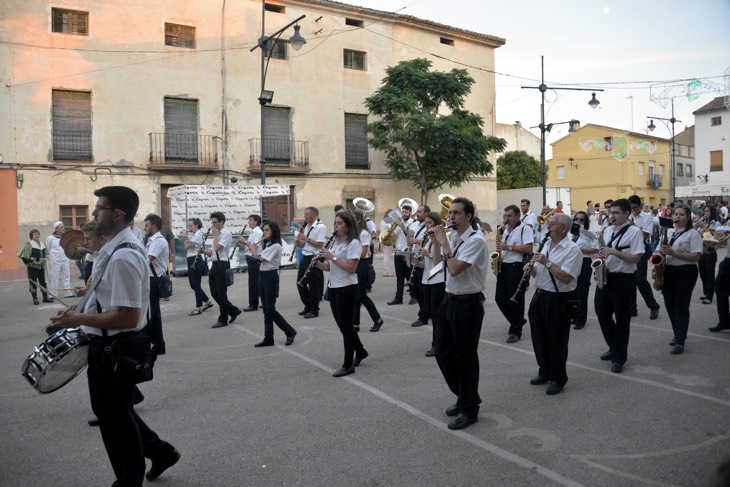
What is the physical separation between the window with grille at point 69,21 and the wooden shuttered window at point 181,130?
359 centimetres

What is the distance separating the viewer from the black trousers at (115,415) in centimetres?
333

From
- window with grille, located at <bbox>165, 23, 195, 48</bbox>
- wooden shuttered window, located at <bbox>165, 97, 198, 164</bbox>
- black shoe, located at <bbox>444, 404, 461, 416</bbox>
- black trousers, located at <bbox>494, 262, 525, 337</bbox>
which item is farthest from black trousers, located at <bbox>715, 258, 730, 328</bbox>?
window with grille, located at <bbox>165, 23, 195, 48</bbox>

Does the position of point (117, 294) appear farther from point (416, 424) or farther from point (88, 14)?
Result: point (88, 14)

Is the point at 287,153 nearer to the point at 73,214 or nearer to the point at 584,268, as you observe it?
the point at 73,214

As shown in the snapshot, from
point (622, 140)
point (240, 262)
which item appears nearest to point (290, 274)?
point (240, 262)

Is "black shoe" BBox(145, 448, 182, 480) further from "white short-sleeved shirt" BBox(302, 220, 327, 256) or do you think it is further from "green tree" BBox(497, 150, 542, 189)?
"green tree" BBox(497, 150, 542, 189)

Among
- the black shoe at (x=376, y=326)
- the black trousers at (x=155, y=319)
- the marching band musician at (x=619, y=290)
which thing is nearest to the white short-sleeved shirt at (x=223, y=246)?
the black trousers at (x=155, y=319)

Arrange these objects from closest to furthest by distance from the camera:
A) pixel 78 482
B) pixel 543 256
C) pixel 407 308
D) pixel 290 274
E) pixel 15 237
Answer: pixel 78 482, pixel 543 256, pixel 407 308, pixel 290 274, pixel 15 237

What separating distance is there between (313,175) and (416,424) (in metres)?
21.2

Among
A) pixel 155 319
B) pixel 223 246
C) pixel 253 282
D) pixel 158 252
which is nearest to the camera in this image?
pixel 155 319

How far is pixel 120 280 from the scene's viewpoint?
10.8 feet

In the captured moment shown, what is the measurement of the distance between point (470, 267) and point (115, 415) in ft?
9.28

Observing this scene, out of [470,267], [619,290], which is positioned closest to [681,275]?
[619,290]

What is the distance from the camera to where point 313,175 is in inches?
998
